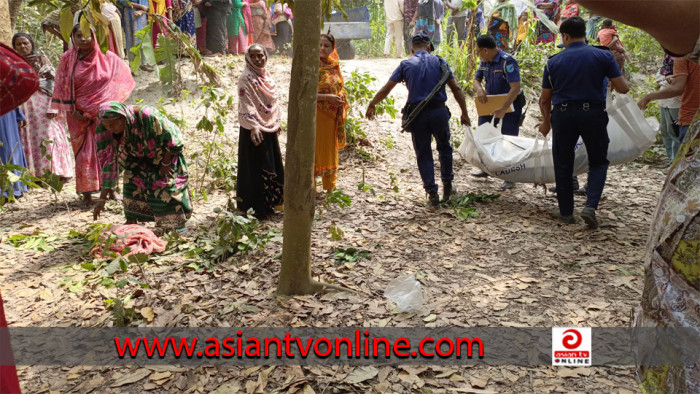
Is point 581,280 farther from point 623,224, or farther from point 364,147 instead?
point 364,147

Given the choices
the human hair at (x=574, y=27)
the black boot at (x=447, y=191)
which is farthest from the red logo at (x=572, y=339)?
the human hair at (x=574, y=27)

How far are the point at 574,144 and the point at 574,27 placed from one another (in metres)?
1.05

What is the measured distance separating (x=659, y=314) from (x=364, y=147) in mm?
6544

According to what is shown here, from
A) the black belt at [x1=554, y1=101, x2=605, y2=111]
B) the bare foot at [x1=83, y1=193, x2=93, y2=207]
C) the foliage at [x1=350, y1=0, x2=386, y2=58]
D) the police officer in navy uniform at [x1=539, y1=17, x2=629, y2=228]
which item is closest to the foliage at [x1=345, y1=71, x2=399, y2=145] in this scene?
the police officer in navy uniform at [x1=539, y1=17, x2=629, y2=228]

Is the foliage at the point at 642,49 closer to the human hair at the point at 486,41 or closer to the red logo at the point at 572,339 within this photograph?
the human hair at the point at 486,41

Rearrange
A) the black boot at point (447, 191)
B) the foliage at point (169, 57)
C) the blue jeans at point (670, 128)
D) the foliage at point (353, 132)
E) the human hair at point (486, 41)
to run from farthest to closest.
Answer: the foliage at point (353, 132), the foliage at point (169, 57), the blue jeans at point (670, 128), the human hair at point (486, 41), the black boot at point (447, 191)

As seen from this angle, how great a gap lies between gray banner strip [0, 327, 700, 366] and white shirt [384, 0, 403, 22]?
11711 mm

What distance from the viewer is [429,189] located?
5.22 m

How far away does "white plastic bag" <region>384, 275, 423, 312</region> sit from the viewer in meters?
3.10

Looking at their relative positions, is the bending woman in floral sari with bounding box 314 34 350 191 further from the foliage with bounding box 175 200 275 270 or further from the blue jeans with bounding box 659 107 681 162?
the blue jeans with bounding box 659 107 681 162

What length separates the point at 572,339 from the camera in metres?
2.74

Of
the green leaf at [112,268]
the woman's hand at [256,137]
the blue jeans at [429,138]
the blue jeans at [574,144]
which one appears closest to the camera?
the green leaf at [112,268]

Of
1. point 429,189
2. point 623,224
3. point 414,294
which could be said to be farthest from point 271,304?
point 623,224

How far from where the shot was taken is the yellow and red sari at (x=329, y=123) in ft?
17.8
